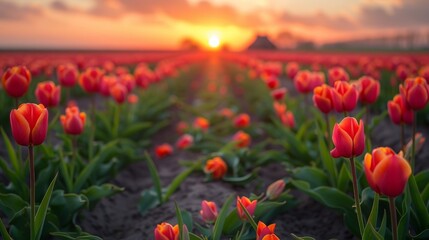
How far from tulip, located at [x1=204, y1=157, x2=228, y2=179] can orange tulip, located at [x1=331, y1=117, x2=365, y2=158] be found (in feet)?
6.38

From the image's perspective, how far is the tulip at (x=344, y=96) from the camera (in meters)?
2.36

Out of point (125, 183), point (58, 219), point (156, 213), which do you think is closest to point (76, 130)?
point (58, 219)

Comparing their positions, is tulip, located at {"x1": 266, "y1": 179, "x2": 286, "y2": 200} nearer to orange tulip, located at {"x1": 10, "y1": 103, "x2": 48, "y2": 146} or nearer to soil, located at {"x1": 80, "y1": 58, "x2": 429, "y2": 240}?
soil, located at {"x1": 80, "y1": 58, "x2": 429, "y2": 240}

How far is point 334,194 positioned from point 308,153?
116 cm

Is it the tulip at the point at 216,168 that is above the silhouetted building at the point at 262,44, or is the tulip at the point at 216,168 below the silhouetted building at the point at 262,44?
below

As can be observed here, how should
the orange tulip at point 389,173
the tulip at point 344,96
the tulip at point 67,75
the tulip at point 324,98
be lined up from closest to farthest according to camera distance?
the orange tulip at point 389,173
the tulip at point 344,96
the tulip at point 324,98
the tulip at point 67,75

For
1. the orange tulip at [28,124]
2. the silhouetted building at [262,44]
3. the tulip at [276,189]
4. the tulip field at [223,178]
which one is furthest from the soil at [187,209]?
the silhouetted building at [262,44]

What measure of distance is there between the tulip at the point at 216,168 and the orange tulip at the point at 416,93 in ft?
5.64

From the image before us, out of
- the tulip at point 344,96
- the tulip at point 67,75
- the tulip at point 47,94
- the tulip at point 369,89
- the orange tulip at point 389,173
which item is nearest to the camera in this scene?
the orange tulip at point 389,173

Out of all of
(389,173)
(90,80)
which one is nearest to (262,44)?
(90,80)

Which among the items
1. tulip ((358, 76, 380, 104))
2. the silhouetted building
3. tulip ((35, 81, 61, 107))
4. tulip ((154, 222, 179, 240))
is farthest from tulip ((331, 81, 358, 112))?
the silhouetted building

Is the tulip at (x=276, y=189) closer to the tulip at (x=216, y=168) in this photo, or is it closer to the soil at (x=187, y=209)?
the soil at (x=187, y=209)

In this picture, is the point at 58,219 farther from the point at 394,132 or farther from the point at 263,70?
the point at 263,70

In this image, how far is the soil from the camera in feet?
9.43
